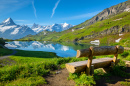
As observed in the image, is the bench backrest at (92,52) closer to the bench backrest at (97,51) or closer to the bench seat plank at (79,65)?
the bench backrest at (97,51)

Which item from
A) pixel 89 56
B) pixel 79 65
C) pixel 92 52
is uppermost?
pixel 92 52

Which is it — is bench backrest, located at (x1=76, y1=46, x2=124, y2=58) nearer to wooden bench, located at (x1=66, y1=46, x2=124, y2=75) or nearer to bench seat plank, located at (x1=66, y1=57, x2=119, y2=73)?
wooden bench, located at (x1=66, y1=46, x2=124, y2=75)

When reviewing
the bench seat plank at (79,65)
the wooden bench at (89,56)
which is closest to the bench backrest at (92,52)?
the wooden bench at (89,56)

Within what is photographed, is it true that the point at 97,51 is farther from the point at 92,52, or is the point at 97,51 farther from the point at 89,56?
the point at 89,56

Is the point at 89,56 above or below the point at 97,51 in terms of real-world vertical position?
below

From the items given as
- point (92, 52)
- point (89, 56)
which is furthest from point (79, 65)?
point (92, 52)

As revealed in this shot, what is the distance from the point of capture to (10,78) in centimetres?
727

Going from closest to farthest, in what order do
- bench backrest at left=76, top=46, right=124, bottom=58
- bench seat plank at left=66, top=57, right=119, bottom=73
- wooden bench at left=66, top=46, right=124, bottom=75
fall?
bench backrest at left=76, top=46, right=124, bottom=58, wooden bench at left=66, top=46, right=124, bottom=75, bench seat plank at left=66, top=57, right=119, bottom=73

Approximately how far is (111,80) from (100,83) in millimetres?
1150

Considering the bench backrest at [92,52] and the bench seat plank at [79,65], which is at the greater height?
the bench backrest at [92,52]

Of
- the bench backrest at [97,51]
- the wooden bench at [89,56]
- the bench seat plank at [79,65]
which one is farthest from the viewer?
the bench seat plank at [79,65]

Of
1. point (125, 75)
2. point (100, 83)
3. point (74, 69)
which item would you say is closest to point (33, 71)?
point (74, 69)

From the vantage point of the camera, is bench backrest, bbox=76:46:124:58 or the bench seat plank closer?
bench backrest, bbox=76:46:124:58

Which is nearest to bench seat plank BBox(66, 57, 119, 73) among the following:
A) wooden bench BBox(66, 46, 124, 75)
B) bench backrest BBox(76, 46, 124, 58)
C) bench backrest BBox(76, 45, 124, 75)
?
wooden bench BBox(66, 46, 124, 75)
